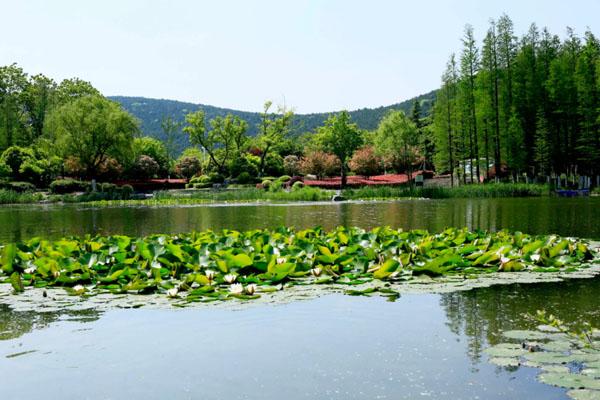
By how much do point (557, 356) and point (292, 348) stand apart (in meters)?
1.90

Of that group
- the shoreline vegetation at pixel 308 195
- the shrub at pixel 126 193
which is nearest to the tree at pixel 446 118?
the shoreline vegetation at pixel 308 195

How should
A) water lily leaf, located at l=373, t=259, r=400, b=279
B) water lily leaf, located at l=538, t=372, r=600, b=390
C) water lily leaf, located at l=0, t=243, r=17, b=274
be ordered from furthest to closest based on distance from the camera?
1. water lily leaf, located at l=0, t=243, r=17, b=274
2. water lily leaf, located at l=373, t=259, r=400, b=279
3. water lily leaf, located at l=538, t=372, r=600, b=390

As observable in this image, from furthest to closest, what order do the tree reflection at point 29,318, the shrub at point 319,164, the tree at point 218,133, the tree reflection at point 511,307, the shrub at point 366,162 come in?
1. the shrub at point 366,162
2. the shrub at point 319,164
3. the tree at point 218,133
4. the tree reflection at point 29,318
5. the tree reflection at point 511,307

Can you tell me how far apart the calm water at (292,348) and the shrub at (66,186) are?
43.8 metres

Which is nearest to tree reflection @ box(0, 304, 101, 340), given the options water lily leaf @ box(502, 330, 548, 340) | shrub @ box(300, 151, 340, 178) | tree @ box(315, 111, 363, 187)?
water lily leaf @ box(502, 330, 548, 340)

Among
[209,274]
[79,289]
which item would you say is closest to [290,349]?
[209,274]

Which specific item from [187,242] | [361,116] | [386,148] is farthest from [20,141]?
[361,116]

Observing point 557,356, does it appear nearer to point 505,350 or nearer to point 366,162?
point 505,350

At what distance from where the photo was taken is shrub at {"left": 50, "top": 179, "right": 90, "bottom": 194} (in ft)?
152

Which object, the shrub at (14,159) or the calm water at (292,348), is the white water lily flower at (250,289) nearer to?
the calm water at (292,348)

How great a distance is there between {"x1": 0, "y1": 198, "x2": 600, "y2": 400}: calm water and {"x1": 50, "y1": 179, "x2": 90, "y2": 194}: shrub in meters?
43.8

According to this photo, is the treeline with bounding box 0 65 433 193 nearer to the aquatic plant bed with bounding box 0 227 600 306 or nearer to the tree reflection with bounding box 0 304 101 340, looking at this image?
the aquatic plant bed with bounding box 0 227 600 306

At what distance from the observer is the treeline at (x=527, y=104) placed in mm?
45188

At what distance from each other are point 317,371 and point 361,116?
16115 cm
